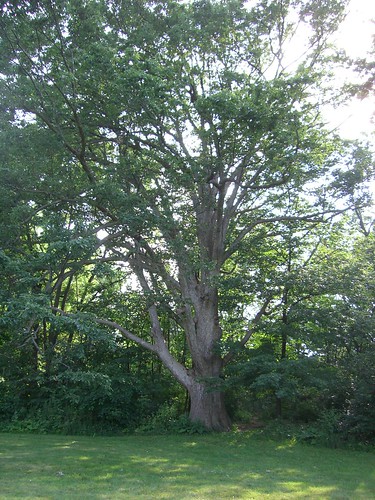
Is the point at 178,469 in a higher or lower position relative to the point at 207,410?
lower

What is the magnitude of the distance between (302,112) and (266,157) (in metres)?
1.52

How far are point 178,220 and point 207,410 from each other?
5.77m

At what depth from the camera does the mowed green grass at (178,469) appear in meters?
6.96

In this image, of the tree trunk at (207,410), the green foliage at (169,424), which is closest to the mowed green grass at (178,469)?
the green foliage at (169,424)

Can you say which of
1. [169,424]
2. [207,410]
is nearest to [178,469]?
[207,410]

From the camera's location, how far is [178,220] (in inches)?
533

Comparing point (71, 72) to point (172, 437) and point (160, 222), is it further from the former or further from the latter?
point (172, 437)

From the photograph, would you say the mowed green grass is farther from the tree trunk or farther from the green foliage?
the tree trunk

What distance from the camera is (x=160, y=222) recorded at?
11727mm

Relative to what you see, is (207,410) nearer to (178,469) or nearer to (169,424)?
(169,424)

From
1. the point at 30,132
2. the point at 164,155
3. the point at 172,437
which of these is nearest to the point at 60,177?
the point at 30,132

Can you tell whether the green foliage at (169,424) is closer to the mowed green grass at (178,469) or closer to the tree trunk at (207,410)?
the tree trunk at (207,410)

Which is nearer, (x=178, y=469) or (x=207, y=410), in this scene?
(x=178, y=469)

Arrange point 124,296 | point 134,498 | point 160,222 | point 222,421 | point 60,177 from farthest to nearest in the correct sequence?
point 124,296, point 222,421, point 60,177, point 160,222, point 134,498
